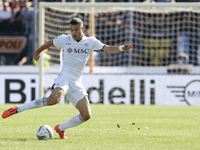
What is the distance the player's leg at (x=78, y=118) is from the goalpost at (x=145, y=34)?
25.8 ft

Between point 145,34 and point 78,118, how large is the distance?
1004cm

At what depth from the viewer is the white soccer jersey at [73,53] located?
6438 millimetres

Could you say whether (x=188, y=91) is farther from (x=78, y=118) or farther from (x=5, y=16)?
(x=5, y=16)

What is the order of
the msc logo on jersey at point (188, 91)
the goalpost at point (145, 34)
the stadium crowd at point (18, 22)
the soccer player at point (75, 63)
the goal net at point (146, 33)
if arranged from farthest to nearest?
1. the stadium crowd at point (18, 22)
2. the goal net at point (146, 33)
3. the goalpost at point (145, 34)
4. the msc logo on jersey at point (188, 91)
5. the soccer player at point (75, 63)

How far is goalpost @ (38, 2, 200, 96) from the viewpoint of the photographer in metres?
14.4

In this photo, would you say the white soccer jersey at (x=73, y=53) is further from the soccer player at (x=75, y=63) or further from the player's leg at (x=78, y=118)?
the player's leg at (x=78, y=118)

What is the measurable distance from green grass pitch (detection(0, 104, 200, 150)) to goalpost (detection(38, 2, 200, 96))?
17.7 ft

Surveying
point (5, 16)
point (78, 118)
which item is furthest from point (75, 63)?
point (5, 16)

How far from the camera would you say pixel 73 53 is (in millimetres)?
6441

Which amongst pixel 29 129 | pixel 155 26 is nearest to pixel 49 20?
pixel 155 26

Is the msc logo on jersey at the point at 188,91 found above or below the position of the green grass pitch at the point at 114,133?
below

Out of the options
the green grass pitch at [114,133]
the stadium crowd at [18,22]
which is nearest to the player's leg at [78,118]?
the green grass pitch at [114,133]

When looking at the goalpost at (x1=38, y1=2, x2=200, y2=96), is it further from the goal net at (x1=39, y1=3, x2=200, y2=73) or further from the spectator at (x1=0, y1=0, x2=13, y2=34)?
the spectator at (x1=0, y1=0, x2=13, y2=34)

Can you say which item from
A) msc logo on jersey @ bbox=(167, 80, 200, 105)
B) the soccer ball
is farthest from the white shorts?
msc logo on jersey @ bbox=(167, 80, 200, 105)
